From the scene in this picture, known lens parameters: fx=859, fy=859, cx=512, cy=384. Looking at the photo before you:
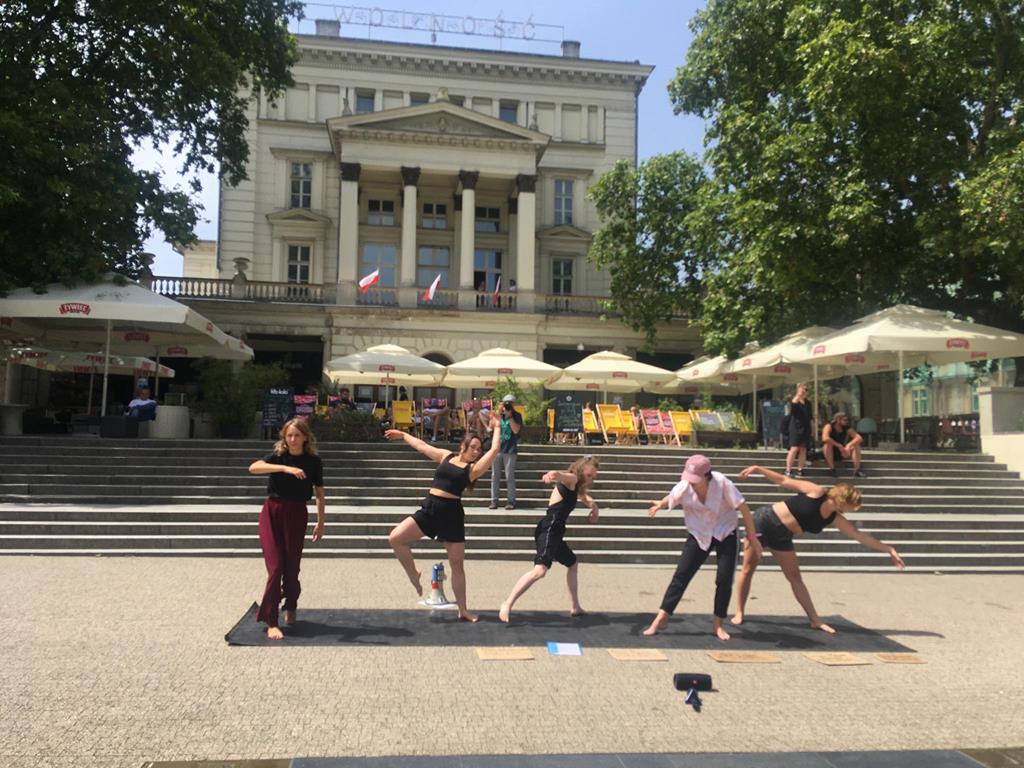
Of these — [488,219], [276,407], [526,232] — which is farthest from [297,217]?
[276,407]

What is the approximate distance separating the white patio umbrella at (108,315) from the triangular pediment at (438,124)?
15497mm

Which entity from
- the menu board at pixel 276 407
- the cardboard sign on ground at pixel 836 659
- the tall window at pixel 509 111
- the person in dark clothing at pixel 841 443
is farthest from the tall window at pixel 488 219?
the cardboard sign on ground at pixel 836 659

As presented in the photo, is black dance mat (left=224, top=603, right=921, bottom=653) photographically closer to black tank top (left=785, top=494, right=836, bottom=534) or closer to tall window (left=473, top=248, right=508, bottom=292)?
black tank top (left=785, top=494, right=836, bottom=534)

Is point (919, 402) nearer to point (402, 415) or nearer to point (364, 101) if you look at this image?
point (364, 101)

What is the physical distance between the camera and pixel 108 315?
53.4ft

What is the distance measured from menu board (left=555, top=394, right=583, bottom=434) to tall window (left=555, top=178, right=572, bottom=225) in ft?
66.2

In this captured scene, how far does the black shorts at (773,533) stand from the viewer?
7879mm

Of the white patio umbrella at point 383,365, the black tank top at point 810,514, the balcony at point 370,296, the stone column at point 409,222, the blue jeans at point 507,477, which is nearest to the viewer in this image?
the black tank top at point 810,514

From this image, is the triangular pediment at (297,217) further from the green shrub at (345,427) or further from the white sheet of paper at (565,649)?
the white sheet of paper at (565,649)

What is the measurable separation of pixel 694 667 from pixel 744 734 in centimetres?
147

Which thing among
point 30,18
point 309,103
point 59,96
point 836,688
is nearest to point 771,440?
point 836,688

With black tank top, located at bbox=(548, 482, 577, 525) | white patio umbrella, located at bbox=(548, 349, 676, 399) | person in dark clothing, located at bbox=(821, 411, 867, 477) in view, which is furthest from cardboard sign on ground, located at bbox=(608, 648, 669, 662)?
white patio umbrella, located at bbox=(548, 349, 676, 399)

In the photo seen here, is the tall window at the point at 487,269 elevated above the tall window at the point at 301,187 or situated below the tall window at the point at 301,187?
below

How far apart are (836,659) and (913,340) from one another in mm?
11579
